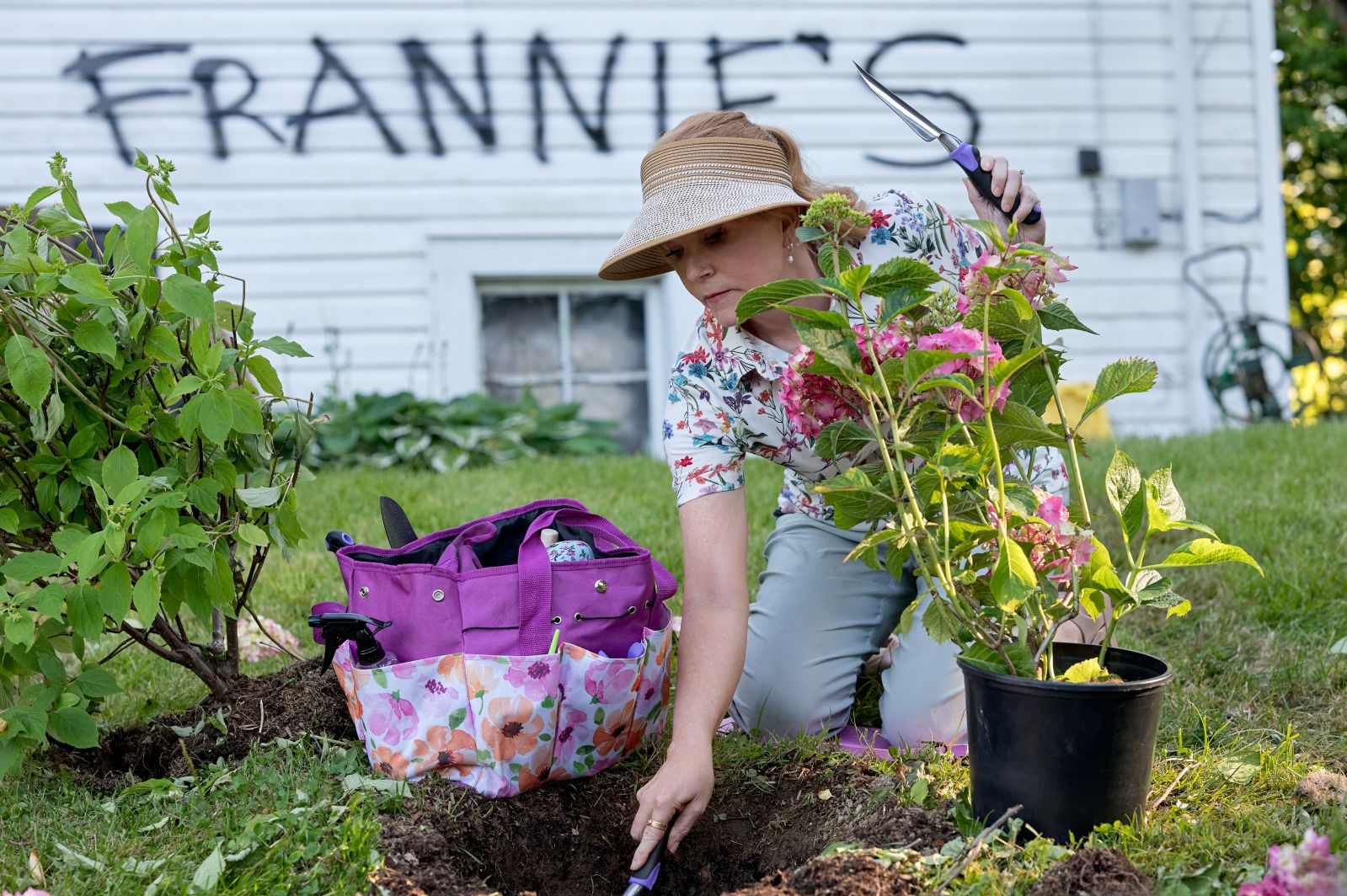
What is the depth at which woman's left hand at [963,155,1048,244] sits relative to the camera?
6.79ft

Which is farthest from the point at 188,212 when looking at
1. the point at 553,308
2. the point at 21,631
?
the point at 21,631

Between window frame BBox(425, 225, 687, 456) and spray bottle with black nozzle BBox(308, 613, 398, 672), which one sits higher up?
window frame BBox(425, 225, 687, 456)

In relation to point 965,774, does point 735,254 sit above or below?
above

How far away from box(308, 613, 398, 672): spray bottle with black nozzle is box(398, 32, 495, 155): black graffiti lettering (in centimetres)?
447

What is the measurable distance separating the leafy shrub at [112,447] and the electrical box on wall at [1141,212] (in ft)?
18.1

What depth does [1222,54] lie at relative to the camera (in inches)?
255

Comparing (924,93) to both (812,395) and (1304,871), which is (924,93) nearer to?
(812,395)

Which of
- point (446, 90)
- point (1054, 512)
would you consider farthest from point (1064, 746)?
point (446, 90)

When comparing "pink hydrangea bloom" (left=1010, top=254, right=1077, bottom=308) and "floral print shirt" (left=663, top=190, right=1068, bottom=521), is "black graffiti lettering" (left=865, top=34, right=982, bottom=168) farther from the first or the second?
"pink hydrangea bloom" (left=1010, top=254, right=1077, bottom=308)

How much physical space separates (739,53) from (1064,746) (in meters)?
5.28

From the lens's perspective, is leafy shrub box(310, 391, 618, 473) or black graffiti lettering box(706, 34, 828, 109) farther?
black graffiti lettering box(706, 34, 828, 109)

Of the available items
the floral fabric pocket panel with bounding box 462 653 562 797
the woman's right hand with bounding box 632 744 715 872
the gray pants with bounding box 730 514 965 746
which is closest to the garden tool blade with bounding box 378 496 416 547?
the floral fabric pocket panel with bounding box 462 653 562 797

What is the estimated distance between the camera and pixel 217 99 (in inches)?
228

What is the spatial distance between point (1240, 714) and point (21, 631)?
2256mm
